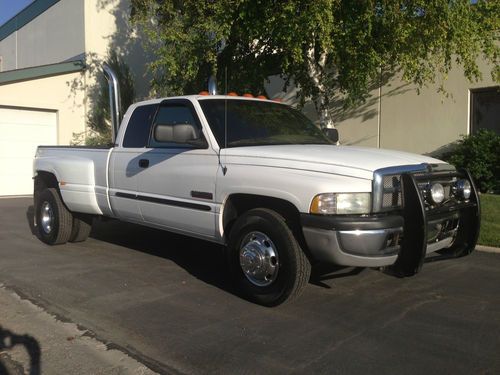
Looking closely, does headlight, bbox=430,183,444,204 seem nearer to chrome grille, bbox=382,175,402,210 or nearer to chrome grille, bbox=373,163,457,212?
chrome grille, bbox=373,163,457,212

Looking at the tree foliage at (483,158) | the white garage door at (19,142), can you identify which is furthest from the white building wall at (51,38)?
the tree foliage at (483,158)

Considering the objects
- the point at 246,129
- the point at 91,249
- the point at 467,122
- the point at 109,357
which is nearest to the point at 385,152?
the point at 246,129

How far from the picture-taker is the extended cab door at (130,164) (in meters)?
6.07

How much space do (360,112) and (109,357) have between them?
10.4 meters

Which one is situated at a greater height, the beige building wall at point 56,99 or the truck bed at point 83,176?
the beige building wall at point 56,99

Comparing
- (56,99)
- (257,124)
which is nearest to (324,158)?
(257,124)

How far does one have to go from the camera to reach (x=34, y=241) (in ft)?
26.2

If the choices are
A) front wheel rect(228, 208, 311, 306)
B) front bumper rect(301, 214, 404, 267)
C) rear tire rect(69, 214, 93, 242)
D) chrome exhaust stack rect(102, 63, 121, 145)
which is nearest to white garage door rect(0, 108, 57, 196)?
chrome exhaust stack rect(102, 63, 121, 145)

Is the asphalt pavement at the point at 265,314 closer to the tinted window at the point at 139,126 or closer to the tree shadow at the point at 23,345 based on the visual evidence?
the tree shadow at the point at 23,345

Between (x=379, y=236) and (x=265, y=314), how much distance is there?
1.22m

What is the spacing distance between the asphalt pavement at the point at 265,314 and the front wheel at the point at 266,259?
0.60 feet

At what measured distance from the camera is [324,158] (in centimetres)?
434

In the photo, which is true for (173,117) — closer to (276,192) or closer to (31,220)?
(276,192)

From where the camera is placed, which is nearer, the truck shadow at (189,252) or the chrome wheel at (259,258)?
the chrome wheel at (259,258)
